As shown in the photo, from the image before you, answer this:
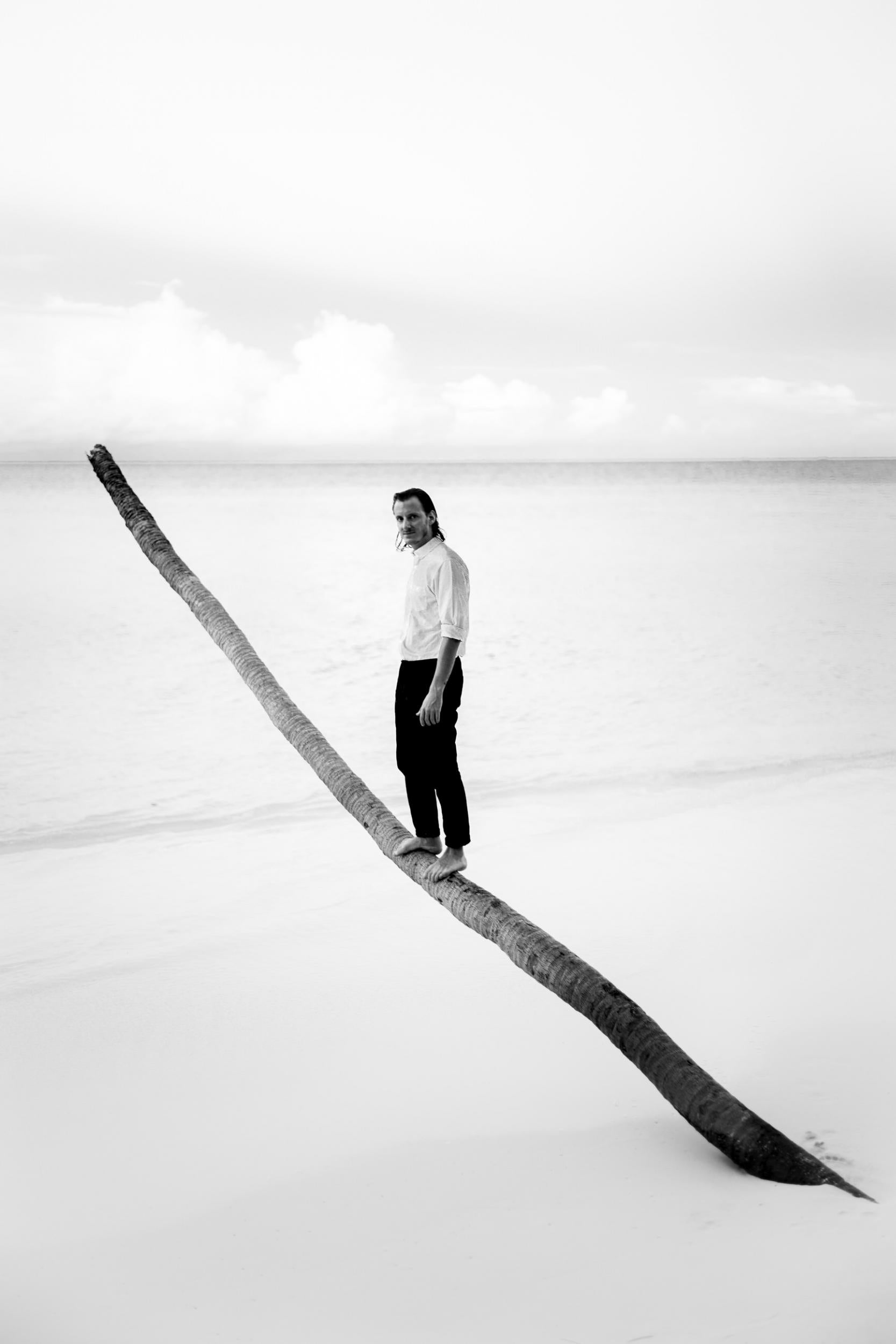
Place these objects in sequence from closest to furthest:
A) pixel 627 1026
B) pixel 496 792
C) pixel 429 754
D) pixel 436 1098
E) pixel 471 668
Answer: pixel 627 1026 < pixel 429 754 < pixel 436 1098 < pixel 496 792 < pixel 471 668

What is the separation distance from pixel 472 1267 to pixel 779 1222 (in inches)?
21.8

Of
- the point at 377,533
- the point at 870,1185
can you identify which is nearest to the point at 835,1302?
the point at 870,1185

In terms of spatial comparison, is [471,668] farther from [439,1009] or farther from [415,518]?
[415,518]

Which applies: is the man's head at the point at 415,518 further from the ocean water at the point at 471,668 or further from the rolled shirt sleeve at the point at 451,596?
the ocean water at the point at 471,668

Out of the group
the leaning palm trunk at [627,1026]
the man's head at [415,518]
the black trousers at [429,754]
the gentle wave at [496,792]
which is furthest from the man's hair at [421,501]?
the gentle wave at [496,792]

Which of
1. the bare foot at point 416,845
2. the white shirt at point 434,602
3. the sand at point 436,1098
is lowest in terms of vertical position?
the sand at point 436,1098

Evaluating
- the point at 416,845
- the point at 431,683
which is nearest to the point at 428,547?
the point at 431,683

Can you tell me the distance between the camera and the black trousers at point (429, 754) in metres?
2.50

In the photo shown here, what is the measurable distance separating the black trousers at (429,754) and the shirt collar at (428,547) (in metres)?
0.23

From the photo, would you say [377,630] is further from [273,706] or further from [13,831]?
[273,706]

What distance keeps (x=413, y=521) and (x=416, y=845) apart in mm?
716

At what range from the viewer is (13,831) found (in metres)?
5.62

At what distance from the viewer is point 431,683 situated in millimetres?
2471

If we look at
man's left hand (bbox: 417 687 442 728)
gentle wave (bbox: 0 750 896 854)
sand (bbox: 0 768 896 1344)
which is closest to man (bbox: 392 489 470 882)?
man's left hand (bbox: 417 687 442 728)
